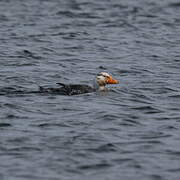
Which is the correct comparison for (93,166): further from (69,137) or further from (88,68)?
(88,68)

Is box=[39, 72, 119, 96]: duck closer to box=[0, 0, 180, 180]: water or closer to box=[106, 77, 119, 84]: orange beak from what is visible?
box=[106, 77, 119, 84]: orange beak

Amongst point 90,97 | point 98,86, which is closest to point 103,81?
point 98,86

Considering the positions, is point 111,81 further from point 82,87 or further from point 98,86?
point 82,87

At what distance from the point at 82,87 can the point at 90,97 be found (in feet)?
0.99

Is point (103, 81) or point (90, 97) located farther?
point (103, 81)

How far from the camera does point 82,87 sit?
569 inches

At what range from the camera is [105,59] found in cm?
1938

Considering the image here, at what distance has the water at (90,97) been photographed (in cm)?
966

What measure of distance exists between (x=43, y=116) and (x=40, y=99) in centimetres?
143

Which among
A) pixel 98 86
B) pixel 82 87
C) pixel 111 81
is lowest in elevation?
pixel 98 86

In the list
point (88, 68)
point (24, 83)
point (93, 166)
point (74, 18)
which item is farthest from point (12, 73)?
point (74, 18)

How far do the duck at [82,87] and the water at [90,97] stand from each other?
0.19 metres

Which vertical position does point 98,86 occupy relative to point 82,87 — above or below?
below

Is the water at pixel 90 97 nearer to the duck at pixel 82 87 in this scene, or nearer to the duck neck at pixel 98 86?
the duck at pixel 82 87
